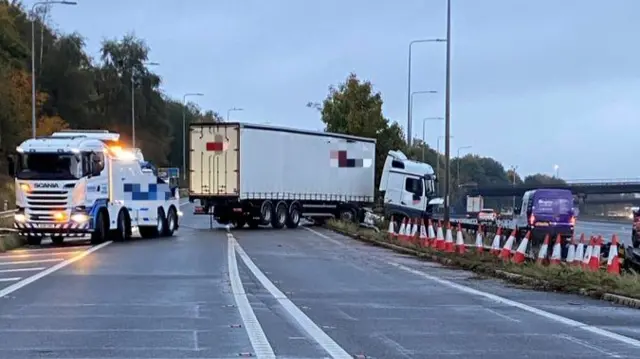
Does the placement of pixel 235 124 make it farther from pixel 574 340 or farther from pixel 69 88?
pixel 69 88

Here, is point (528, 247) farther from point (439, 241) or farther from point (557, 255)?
Answer: point (439, 241)

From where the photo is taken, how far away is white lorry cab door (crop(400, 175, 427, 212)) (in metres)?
46.5

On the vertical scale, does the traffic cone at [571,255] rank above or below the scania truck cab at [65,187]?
below

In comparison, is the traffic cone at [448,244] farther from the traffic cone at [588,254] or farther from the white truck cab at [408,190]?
the white truck cab at [408,190]

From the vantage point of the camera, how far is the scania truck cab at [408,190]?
4653 cm

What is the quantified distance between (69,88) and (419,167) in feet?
159

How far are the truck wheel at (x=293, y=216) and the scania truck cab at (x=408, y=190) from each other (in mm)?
4674

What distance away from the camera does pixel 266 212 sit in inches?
1693

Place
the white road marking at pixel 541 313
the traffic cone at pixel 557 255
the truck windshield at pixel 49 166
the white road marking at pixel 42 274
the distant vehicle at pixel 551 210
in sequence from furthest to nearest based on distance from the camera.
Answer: the distant vehicle at pixel 551 210 < the truck windshield at pixel 49 166 < the traffic cone at pixel 557 255 < the white road marking at pixel 42 274 < the white road marking at pixel 541 313

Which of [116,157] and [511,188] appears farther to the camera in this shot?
[511,188]

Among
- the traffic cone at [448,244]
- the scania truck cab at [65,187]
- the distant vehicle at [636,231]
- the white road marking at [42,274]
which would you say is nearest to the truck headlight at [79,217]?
the scania truck cab at [65,187]

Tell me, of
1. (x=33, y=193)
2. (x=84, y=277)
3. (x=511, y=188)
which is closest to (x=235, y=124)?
(x=33, y=193)

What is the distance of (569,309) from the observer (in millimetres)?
14703

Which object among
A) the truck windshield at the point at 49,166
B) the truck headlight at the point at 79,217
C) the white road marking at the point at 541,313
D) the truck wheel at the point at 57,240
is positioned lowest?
the truck wheel at the point at 57,240
